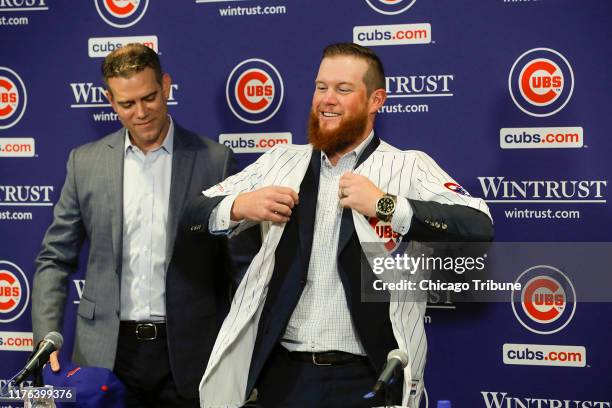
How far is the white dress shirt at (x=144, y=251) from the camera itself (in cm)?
325

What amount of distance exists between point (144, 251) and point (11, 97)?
1.48 metres

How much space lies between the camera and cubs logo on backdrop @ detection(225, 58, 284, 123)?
12.9 feet

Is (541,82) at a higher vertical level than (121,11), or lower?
lower

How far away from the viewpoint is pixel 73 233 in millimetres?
3361

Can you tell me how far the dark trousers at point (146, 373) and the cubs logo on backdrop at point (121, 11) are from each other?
1.63 metres

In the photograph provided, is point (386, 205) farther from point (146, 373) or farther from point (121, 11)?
point (121, 11)

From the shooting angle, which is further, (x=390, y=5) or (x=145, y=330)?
(x=390, y=5)

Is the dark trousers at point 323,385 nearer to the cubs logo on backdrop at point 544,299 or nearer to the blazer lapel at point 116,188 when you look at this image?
the blazer lapel at point 116,188

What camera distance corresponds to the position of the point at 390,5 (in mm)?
3748

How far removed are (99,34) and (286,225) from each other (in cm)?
184

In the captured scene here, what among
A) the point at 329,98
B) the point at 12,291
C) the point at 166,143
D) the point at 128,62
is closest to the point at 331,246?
the point at 329,98

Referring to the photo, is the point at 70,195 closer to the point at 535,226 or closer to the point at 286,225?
the point at 286,225

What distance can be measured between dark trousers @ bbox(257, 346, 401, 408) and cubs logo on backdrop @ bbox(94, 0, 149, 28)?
204cm

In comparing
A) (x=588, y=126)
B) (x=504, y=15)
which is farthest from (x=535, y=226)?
(x=504, y=15)
